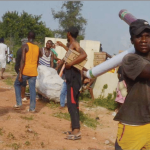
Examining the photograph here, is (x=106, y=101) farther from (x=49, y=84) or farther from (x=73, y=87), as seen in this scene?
(x=73, y=87)

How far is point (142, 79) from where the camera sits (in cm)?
291

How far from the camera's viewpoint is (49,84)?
7855mm

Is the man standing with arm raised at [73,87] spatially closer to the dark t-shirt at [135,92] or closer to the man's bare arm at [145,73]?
the dark t-shirt at [135,92]

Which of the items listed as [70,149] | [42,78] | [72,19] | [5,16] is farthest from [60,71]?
[5,16]

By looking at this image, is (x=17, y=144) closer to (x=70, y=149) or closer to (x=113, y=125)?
(x=70, y=149)

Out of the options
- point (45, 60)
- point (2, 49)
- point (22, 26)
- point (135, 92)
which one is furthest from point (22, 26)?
point (135, 92)

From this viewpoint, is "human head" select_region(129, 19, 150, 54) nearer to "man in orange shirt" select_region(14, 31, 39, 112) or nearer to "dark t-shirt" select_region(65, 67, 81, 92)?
"dark t-shirt" select_region(65, 67, 81, 92)

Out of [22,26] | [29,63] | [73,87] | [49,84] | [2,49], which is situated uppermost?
[22,26]

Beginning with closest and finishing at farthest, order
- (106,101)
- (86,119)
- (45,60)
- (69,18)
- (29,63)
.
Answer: (29,63) < (86,119) < (45,60) < (106,101) < (69,18)

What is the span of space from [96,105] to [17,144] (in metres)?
4.25

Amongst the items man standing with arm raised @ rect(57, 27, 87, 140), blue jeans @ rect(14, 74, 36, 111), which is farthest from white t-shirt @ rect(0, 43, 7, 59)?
man standing with arm raised @ rect(57, 27, 87, 140)

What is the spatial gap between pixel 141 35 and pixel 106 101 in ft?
20.0

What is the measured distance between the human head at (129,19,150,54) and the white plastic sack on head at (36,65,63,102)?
5.10 m

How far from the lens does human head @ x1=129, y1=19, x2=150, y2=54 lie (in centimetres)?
281
